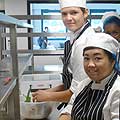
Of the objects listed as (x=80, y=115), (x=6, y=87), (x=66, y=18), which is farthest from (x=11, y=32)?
(x=80, y=115)

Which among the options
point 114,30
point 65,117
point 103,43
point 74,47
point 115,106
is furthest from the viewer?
point 114,30

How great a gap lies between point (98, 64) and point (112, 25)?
2.54 feet

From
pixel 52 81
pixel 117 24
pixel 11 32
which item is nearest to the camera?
pixel 11 32

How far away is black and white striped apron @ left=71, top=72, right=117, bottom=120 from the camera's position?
3.78 feet

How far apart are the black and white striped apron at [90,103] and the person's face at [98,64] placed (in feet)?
0.15

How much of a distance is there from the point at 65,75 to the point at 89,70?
48 centimetres

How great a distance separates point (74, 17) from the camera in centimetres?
151

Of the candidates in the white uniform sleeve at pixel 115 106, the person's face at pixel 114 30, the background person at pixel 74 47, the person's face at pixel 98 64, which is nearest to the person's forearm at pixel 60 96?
the background person at pixel 74 47

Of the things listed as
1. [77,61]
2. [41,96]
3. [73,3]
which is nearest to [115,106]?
[77,61]

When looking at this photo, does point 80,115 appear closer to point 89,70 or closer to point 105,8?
point 89,70

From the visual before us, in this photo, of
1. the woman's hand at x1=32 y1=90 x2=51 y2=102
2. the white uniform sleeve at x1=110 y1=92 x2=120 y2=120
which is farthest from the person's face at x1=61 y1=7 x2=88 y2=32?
the white uniform sleeve at x1=110 y1=92 x2=120 y2=120

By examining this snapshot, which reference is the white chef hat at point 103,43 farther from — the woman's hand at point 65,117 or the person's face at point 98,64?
the woman's hand at point 65,117

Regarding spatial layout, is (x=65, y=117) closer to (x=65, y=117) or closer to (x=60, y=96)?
(x=65, y=117)

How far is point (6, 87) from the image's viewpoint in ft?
3.67
